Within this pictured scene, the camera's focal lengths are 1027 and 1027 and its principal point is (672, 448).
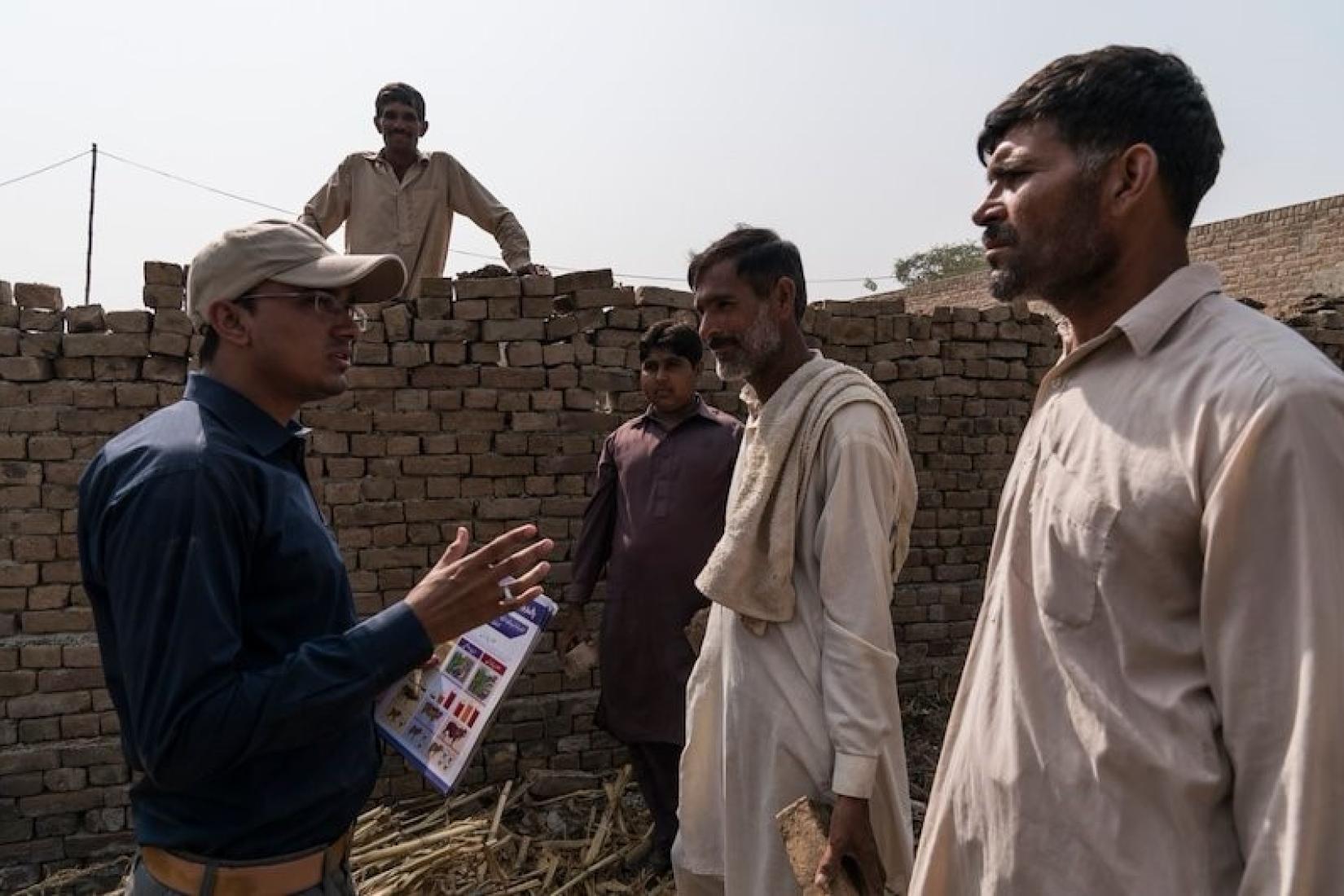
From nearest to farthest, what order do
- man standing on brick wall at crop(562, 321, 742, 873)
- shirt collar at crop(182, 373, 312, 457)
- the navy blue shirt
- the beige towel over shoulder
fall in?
1. the navy blue shirt
2. shirt collar at crop(182, 373, 312, 457)
3. the beige towel over shoulder
4. man standing on brick wall at crop(562, 321, 742, 873)

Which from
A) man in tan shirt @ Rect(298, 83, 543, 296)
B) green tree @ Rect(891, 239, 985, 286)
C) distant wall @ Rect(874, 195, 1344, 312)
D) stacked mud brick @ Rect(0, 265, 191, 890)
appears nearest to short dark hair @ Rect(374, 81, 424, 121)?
man in tan shirt @ Rect(298, 83, 543, 296)

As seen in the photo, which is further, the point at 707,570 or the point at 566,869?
the point at 566,869

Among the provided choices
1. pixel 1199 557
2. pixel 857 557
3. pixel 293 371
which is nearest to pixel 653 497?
pixel 857 557

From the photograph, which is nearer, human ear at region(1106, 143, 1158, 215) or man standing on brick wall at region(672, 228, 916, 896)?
human ear at region(1106, 143, 1158, 215)

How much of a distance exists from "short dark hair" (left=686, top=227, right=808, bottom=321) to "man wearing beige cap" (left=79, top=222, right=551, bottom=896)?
1.05 meters

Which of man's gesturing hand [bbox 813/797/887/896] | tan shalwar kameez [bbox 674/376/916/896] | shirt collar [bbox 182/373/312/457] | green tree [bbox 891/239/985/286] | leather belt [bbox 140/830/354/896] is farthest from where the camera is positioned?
green tree [bbox 891/239/985/286]

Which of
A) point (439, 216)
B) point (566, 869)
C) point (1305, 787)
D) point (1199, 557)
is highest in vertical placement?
point (439, 216)

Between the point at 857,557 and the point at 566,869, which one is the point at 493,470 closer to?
the point at 566,869

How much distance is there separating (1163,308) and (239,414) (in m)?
1.45

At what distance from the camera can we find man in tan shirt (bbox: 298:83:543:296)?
5.54 metres

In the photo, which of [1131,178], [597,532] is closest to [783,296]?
[1131,178]

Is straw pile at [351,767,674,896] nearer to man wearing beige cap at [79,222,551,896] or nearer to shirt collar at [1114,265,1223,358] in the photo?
man wearing beige cap at [79,222,551,896]

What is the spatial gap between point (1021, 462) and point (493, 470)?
3958 mm

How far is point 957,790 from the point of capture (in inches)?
59.2
